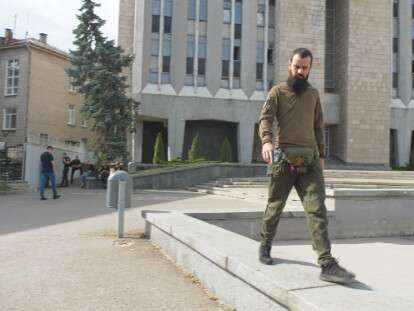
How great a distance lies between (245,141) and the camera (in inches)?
1236

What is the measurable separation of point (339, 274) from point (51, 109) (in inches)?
1507

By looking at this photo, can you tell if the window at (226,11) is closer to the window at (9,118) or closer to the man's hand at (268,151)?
the window at (9,118)

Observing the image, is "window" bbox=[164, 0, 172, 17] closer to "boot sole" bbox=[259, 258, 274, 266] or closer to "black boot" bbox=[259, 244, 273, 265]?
"black boot" bbox=[259, 244, 273, 265]

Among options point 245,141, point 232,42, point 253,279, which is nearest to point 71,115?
point 232,42

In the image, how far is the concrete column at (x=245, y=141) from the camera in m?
31.2

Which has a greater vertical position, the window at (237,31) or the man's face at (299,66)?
the window at (237,31)

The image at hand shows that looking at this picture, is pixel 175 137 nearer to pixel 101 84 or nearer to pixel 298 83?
pixel 101 84

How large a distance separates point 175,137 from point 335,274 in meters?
27.5

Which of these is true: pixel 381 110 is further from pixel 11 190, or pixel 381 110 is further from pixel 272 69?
pixel 11 190

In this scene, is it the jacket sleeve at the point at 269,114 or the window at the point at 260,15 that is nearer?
the jacket sleeve at the point at 269,114

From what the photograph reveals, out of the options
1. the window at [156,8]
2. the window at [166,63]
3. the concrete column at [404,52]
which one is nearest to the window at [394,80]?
the concrete column at [404,52]

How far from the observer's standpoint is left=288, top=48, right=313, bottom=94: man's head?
3.80m

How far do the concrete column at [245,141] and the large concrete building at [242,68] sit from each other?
0.23 ft

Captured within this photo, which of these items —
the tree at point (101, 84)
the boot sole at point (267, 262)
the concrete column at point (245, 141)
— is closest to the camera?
the boot sole at point (267, 262)
